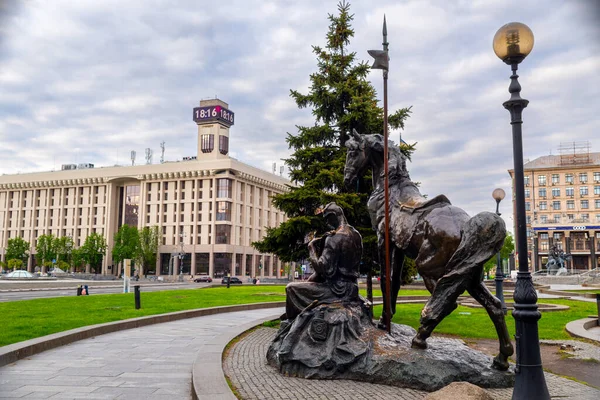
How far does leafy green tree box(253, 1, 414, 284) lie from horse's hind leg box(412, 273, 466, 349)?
7563 mm

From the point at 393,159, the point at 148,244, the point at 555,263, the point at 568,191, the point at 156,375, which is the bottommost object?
the point at 555,263

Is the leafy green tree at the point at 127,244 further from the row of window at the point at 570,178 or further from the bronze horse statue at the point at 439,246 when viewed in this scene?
the bronze horse statue at the point at 439,246

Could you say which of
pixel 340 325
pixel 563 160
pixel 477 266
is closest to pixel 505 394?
pixel 477 266

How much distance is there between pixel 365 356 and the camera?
6.77 m

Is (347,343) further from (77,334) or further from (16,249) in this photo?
(16,249)

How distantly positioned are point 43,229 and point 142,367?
11087 centimetres

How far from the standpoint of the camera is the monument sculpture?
640 centimetres

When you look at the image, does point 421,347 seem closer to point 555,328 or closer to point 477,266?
point 477,266

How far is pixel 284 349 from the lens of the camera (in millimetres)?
7145

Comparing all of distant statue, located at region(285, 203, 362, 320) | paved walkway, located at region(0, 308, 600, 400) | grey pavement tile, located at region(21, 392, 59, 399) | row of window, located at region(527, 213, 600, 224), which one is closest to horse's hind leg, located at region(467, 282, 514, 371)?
paved walkway, located at region(0, 308, 600, 400)

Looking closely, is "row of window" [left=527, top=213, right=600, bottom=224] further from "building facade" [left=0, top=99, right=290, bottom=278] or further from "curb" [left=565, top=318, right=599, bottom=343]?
"curb" [left=565, top=318, right=599, bottom=343]

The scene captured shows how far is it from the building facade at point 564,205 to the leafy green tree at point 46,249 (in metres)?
92.9

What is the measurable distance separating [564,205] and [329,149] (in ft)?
332

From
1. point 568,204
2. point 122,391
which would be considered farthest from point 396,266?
point 568,204
